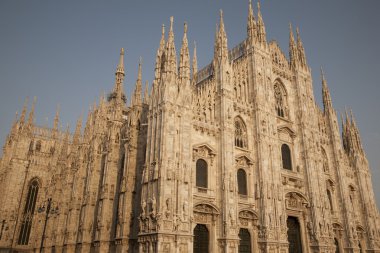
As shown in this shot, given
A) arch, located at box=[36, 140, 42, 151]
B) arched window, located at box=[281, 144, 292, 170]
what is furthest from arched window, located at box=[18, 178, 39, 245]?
arched window, located at box=[281, 144, 292, 170]

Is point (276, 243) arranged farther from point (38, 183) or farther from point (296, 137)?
point (38, 183)

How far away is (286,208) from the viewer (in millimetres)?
31000

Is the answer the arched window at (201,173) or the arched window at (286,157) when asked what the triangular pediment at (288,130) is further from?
the arched window at (201,173)

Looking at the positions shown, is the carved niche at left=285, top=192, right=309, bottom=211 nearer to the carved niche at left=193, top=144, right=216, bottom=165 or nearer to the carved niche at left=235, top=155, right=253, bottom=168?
the carved niche at left=235, top=155, right=253, bottom=168

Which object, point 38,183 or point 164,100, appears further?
point 38,183

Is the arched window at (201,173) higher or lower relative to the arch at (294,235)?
higher

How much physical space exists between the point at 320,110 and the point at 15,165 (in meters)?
44.9

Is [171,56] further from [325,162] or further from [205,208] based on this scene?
[325,162]

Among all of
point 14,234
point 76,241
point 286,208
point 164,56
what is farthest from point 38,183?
point 286,208

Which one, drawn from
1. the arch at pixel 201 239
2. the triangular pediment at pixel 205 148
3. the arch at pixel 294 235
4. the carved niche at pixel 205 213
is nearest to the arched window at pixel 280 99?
the arch at pixel 294 235

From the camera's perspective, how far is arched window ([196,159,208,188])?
25875 millimetres

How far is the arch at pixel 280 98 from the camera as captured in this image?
119 feet

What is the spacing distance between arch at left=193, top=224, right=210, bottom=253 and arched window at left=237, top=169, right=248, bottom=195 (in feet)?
17.1

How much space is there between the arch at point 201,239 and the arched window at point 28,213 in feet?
114
